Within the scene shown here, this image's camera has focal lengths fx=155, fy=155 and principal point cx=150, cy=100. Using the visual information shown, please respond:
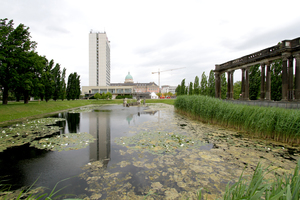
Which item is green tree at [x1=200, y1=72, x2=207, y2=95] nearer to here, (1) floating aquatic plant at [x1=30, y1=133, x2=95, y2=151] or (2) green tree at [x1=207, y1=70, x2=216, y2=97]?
(2) green tree at [x1=207, y1=70, x2=216, y2=97]

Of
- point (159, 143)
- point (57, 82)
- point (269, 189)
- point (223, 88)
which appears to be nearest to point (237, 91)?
point (223, 88)

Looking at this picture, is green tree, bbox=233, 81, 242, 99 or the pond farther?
green tree, bbox=233, 81, 242, 99

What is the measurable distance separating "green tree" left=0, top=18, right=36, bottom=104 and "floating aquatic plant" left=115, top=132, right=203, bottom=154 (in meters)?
18.2

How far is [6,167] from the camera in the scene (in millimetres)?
4492

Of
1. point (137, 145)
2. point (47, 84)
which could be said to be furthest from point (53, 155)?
point (47, 84)

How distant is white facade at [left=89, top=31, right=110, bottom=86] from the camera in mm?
101275

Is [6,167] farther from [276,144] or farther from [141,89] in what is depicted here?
[141,89]

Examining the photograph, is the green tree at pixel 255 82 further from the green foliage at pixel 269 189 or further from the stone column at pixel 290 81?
the green foliage at pixel 269 189

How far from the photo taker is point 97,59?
10300cm

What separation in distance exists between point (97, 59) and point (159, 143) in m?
106

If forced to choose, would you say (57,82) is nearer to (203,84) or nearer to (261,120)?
(203,84)

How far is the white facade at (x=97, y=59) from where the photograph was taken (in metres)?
101

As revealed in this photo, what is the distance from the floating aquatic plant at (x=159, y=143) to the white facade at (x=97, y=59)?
10142 cm

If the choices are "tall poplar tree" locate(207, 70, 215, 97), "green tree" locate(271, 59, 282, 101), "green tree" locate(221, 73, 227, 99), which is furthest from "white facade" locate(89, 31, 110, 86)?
"green tree" locate(271, 59, 282, 101)
